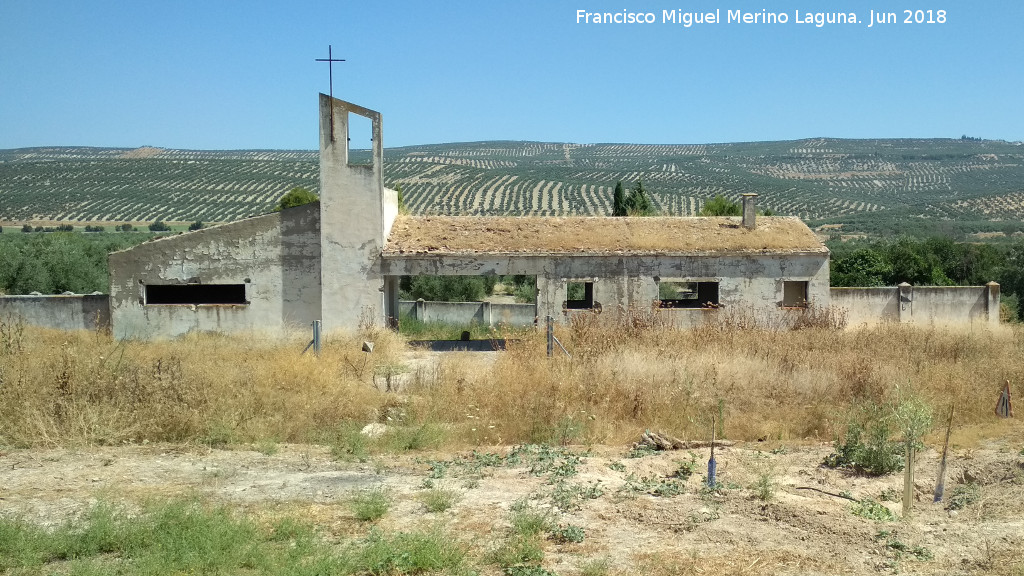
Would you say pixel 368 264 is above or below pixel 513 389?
above

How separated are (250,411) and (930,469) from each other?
27.2 feet

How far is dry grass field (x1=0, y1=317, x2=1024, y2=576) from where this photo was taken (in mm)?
6641

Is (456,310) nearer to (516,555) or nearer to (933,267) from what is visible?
(933,267)

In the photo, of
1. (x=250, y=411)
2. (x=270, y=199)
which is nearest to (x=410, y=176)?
(x=270, y=199)

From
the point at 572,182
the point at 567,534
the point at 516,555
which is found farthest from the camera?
the point at 572,182

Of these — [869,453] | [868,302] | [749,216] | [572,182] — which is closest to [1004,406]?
[869,453]

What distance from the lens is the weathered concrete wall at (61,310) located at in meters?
21.9

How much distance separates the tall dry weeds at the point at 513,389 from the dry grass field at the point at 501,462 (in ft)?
0.13

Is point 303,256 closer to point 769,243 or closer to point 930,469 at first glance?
point 769,243

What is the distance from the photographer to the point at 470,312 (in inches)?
1157

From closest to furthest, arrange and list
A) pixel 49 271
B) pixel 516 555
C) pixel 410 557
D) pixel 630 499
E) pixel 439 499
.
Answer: pixel 410 557, pixel 516 555, pixel 439 499, pixel 630 499, pixel 49 271

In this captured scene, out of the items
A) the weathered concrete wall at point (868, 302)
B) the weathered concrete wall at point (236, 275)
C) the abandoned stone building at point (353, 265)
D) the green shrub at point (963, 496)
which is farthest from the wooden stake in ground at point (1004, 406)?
the weathered concrete wall at point (236, 275)

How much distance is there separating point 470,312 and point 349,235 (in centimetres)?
861

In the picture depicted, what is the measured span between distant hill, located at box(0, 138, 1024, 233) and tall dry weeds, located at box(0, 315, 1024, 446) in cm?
5608
